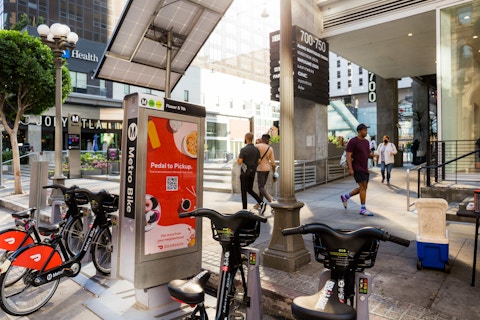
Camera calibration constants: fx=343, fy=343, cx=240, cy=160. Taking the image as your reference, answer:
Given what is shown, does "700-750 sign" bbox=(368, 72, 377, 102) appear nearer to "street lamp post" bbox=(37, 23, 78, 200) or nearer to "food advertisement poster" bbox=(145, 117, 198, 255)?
"street lamp post" bbox=(37, 23, 78, 200)

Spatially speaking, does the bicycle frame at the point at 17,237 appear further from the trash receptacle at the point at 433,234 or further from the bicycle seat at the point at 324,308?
the trash receptacle at the point at 433,234

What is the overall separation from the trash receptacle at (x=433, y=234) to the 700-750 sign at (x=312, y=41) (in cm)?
912

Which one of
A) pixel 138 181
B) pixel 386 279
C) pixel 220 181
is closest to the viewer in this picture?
pixel 138 181

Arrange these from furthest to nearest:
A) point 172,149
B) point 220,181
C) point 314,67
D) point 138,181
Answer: point 220,181 → point 314,67 → point 172,149 → point 138,181

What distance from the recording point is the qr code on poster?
12.5ft

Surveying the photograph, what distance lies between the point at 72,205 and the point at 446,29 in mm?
11436

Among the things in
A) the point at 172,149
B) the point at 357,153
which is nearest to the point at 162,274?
the point at 172,149

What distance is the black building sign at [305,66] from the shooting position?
1177cm

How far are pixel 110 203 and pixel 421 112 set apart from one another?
23.8m

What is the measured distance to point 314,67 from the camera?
41.1 ft

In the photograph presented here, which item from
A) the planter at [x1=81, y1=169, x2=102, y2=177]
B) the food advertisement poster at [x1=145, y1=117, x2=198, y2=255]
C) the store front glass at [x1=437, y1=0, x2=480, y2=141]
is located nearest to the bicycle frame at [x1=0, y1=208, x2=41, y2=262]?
the food advertisement poster at [x1=145, y1=117, x2=198, y2=255]

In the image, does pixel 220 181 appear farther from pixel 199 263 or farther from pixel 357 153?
pixel 199 263

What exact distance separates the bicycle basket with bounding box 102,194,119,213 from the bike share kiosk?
0.82 meters

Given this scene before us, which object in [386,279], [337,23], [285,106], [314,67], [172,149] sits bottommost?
[386,279]
